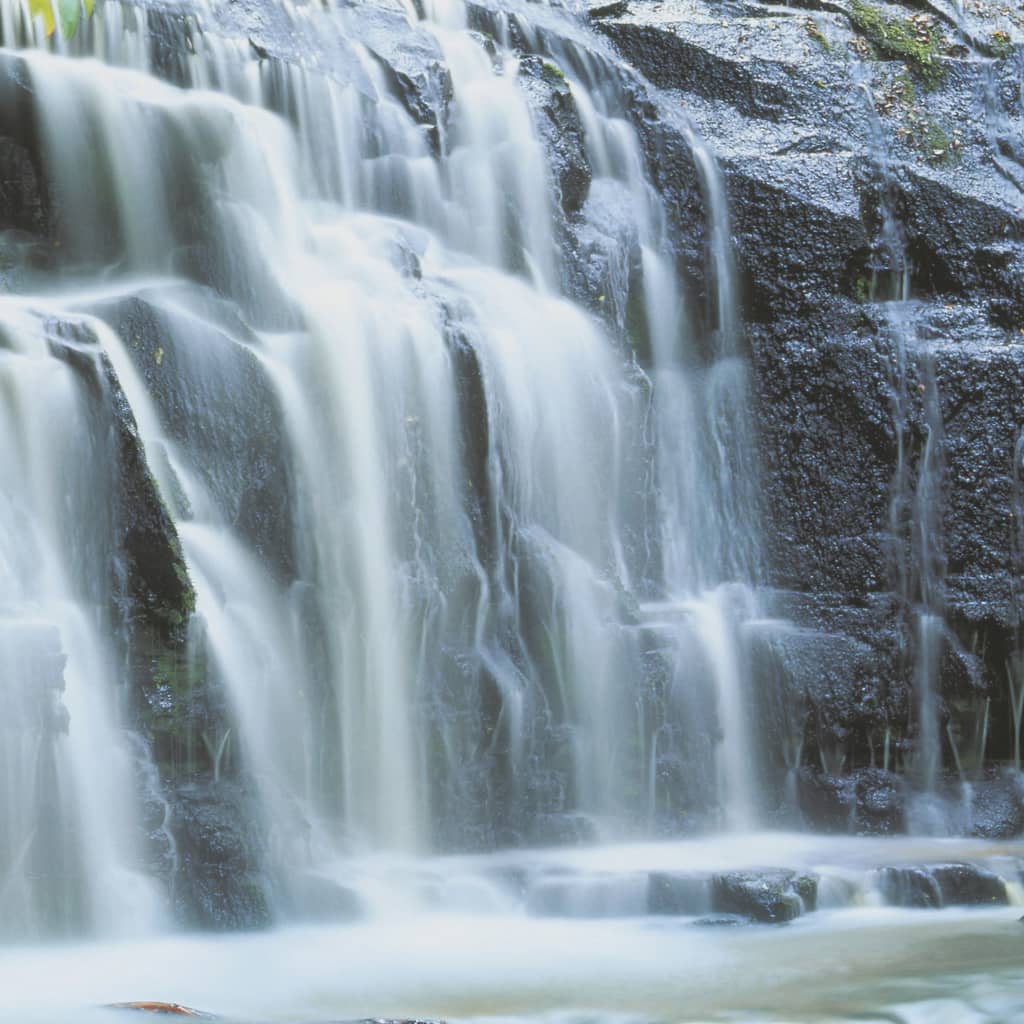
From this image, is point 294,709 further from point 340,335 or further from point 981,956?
point 981,956

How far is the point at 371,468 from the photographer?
7082 mm

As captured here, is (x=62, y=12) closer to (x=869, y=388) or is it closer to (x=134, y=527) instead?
(x=134, y=527)

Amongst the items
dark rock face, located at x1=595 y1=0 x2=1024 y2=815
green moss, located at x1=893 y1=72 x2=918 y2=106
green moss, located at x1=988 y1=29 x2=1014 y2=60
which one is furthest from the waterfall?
green moss, located at x1=988 y1=29 x2=1014 y2=60

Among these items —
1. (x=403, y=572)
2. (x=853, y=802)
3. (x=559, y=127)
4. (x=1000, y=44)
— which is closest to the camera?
(x=403, y=572)

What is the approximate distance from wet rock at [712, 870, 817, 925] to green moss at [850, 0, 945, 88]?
21.4 ft

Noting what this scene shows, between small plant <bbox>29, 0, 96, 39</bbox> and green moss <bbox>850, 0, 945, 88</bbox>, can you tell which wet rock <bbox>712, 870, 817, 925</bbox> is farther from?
green moss <bbox>850, 0, 945, 88</bbox>

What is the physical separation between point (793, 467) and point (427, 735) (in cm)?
301

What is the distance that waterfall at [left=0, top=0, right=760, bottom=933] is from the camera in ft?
19.4

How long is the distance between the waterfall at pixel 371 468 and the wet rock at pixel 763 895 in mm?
1277

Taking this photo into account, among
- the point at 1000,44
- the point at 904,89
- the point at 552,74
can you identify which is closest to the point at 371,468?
the point at 552,74

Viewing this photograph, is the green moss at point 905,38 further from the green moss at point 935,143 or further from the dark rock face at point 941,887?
the dark rock face at point 941,887

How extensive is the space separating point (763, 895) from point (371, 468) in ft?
8.64

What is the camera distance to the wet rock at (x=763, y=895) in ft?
19.2

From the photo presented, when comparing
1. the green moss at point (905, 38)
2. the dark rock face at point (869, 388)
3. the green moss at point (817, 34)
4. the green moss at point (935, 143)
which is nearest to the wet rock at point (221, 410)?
the dark rock face at point (869, 388)
